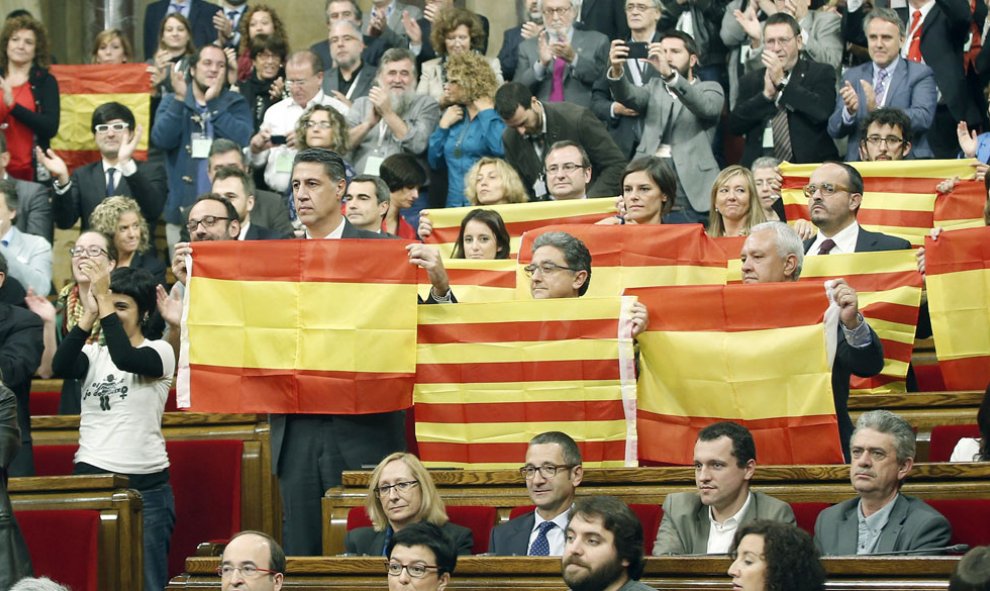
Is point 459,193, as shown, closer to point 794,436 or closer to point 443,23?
point 443,23

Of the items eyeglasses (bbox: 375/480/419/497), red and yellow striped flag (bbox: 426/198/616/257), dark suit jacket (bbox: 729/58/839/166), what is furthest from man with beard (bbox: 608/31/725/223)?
eyeglasses (bbox: 375/480/419/497)

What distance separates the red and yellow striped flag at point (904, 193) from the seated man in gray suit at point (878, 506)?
10.1ft

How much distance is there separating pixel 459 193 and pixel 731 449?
4478mm

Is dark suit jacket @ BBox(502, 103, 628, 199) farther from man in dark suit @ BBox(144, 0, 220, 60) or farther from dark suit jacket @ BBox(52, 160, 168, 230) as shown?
man in dark suit @ BBox(144, 0, 220, 60)

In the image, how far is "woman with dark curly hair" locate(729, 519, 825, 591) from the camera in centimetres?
492

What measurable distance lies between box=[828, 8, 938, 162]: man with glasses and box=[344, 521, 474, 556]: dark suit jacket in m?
4.48

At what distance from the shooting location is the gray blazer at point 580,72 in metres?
10.7

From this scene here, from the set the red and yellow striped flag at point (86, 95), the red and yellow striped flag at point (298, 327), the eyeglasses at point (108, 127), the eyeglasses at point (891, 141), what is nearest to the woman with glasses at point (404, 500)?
the red and yellow striped flag at point (298, 327)

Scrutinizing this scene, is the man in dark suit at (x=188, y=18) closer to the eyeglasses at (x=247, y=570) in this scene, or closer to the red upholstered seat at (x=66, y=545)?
the red upholstered seat at (x=66, y=545)

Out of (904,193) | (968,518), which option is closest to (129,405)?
(968,518)

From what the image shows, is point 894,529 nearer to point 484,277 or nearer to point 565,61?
point 484,277

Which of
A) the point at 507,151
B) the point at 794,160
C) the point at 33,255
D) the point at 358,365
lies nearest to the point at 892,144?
the point at 794,160

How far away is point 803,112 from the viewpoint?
9930mm

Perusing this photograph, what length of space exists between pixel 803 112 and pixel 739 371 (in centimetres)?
366
